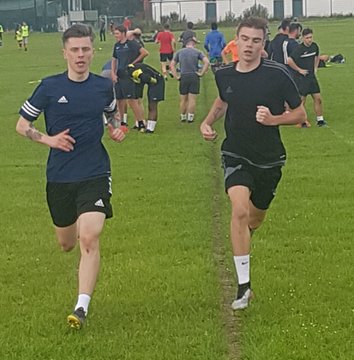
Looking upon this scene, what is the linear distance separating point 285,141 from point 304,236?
24.2 ft

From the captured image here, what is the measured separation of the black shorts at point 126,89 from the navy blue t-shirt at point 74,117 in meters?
11.5

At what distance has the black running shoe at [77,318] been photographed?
21.8ft

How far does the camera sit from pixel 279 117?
7086 millimetres

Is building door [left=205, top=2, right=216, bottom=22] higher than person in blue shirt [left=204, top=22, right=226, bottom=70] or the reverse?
the reverse

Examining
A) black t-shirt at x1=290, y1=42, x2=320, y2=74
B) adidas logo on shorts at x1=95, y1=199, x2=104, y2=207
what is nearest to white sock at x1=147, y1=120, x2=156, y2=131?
black t-shirt at x1=290, y1=42, x2=320, y2=74

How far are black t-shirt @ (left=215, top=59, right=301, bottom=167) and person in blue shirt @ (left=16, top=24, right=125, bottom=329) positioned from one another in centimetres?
92

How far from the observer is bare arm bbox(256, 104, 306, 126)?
702 centimetres

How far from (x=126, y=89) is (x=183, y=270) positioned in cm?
1067

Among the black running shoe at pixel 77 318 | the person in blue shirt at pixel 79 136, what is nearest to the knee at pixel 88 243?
the person in blue shirt at pixel 79 136

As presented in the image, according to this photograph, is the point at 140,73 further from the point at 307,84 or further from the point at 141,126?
the point at 307,84

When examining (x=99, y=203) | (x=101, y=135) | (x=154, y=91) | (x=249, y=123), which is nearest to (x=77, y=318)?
(x=99, y=203)

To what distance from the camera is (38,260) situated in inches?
348

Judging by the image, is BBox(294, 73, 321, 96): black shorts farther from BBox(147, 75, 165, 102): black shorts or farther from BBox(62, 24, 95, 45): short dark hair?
BBox(62, 24, 95, 45): short dark hair

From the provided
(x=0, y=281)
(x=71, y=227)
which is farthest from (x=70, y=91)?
(x=0, y=281)
